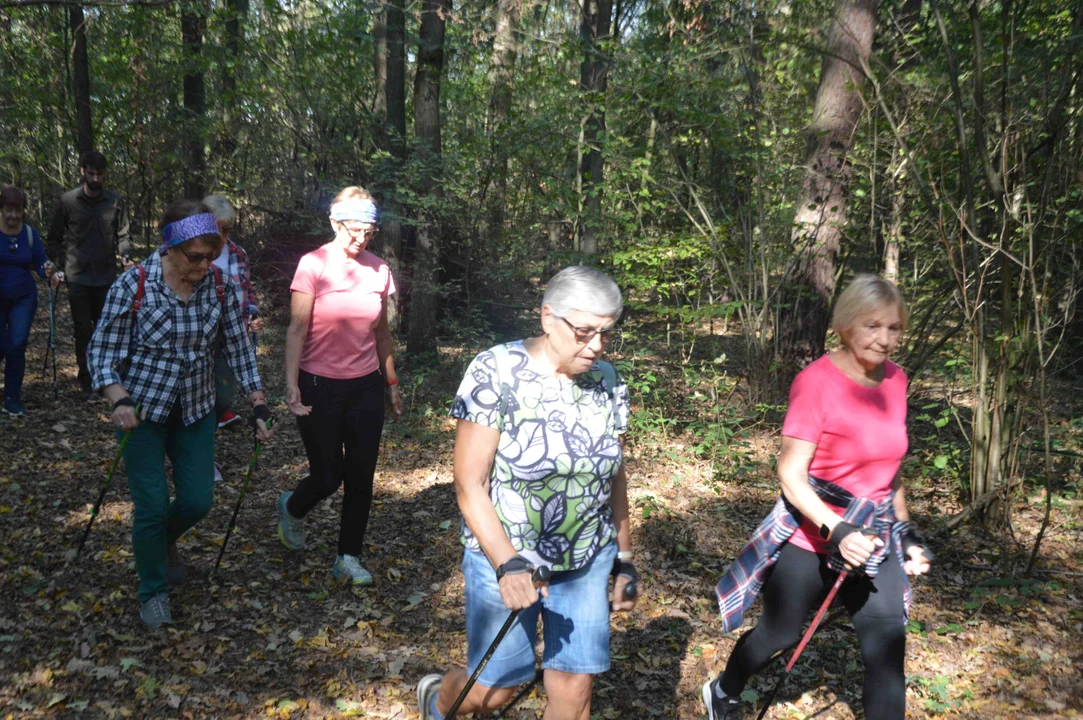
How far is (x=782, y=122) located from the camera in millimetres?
8781

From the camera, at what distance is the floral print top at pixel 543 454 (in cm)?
254

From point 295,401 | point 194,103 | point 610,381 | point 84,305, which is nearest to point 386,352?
point 295,401

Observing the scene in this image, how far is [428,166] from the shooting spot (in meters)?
9.28

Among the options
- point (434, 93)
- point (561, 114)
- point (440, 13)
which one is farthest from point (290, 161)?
point (561, 114)

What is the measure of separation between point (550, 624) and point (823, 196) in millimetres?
6217

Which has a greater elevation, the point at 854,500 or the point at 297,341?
the point at 297,341

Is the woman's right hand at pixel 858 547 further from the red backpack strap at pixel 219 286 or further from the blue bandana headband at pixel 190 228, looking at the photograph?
the red backpack strap at pixel 219 286

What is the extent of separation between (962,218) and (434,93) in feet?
21.9

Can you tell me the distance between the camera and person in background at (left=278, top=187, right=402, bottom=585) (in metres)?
4.32

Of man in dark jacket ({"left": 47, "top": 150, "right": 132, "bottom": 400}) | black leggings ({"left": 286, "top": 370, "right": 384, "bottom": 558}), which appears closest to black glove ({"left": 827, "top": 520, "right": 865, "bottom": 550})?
black leggings ({"left": 286, "top": 370, "right": 384, "bottom": 558})

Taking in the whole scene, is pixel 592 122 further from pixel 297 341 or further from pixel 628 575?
pixel 628 575

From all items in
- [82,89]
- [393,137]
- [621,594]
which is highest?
[82,89]

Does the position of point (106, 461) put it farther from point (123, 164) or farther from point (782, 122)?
point (123, 164)

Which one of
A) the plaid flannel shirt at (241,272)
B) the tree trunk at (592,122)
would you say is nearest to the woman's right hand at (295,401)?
the plaid flannel shirt at (241,272)
